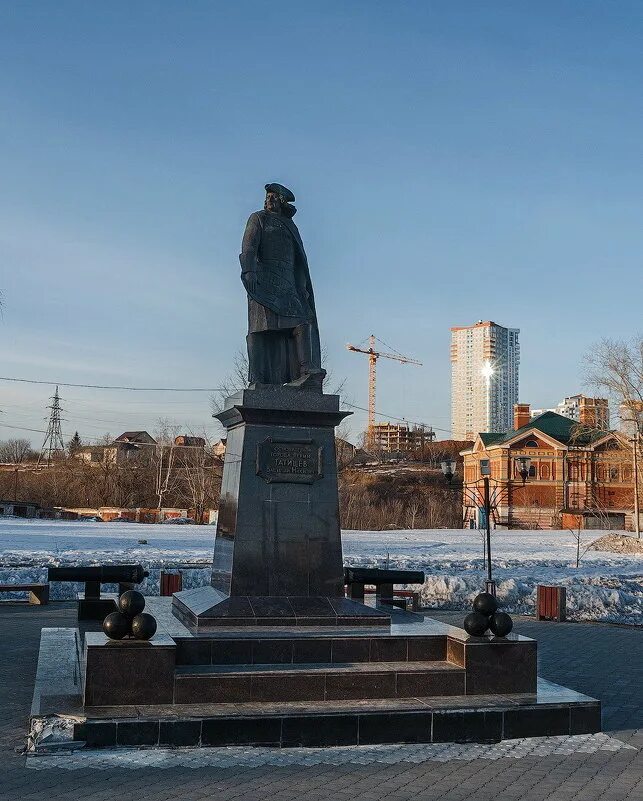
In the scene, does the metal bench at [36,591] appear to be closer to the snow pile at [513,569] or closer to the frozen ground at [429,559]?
the frozen ground at [429,559]

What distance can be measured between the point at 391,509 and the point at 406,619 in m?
43.6

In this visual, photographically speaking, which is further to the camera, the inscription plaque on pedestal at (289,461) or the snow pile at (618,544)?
the snow pile at (618,544)

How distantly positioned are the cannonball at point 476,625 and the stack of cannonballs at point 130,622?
2706 millimetres

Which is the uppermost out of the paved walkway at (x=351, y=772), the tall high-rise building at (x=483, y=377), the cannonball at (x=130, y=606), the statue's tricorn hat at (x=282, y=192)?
the tall high-rise building at (x=483, y=377)

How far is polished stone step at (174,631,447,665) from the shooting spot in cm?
751

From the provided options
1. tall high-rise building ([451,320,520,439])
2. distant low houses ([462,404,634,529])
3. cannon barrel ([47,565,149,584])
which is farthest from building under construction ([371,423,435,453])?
cannon barrel ([47,565,149,584])

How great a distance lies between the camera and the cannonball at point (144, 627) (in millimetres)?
7035

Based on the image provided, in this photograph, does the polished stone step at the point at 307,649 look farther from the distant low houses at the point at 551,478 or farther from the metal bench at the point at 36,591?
the distant low houses at the point at 551,478

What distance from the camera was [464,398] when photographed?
448ft

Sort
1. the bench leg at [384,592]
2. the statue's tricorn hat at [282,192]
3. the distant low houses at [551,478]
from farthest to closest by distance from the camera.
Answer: the distant low houses at [551,478] → the bench leg at [384,592] → the statue's tricorn hat at [282,192]

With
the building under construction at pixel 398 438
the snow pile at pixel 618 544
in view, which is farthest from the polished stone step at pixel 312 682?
the building under construction at pixel 398 438

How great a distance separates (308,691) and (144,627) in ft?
4.65

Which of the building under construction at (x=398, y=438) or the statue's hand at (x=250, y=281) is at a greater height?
the building under construction at (x=398, y=438)

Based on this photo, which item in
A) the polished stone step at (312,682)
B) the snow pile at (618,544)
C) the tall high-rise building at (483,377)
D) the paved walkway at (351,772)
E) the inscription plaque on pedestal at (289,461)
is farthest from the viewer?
the tall high-rise building at (483,377)
